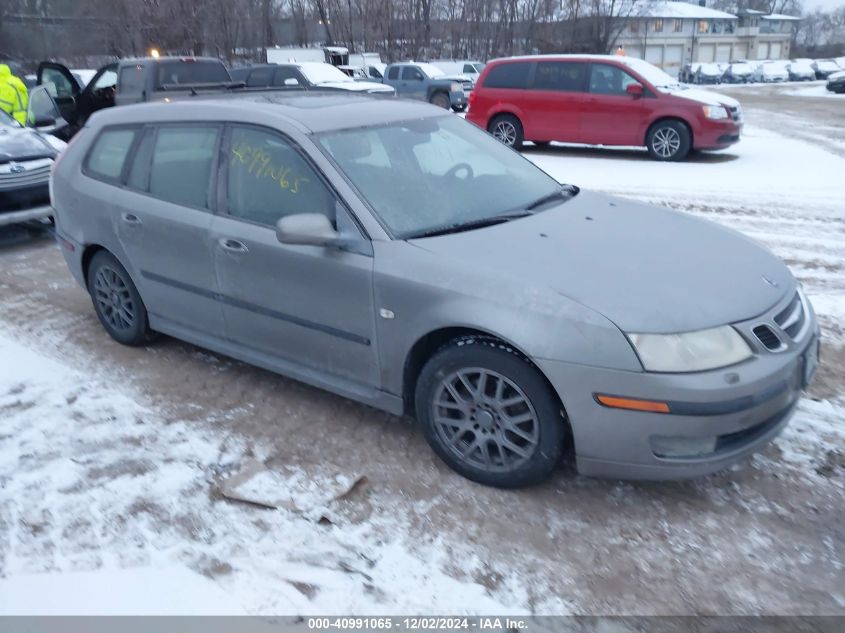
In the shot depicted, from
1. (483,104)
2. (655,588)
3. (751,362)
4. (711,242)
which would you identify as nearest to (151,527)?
(655,588)

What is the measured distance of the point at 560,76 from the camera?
1330cm

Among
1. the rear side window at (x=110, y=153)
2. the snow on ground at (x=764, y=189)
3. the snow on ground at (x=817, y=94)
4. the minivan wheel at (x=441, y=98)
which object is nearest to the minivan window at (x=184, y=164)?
the rear side window at (x=110, y=153)

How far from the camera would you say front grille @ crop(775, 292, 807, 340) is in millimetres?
3283

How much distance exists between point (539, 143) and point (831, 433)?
11.2m

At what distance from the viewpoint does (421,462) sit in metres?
3.68

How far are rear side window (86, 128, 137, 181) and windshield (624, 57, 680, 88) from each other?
9.79m

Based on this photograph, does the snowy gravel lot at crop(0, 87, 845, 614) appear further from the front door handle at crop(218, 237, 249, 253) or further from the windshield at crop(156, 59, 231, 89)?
the windshield at crop(156, 59, 231, 89)

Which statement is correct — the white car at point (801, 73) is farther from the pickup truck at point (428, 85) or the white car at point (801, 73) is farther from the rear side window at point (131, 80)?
the rear side window at point (131, 80)

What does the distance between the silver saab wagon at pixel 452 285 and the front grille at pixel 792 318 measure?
0.05 ft

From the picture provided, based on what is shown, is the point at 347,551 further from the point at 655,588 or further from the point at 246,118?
the point at 246,118

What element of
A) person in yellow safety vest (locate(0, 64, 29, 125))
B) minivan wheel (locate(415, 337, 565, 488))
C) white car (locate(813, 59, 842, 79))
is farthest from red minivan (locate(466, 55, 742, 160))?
white car (locate(813, 59, 842, 79))

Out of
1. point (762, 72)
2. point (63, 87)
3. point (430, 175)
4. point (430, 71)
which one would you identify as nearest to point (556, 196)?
point (430, 175)

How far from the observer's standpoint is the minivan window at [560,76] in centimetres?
1306

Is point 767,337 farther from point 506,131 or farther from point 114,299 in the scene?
point 506,131
